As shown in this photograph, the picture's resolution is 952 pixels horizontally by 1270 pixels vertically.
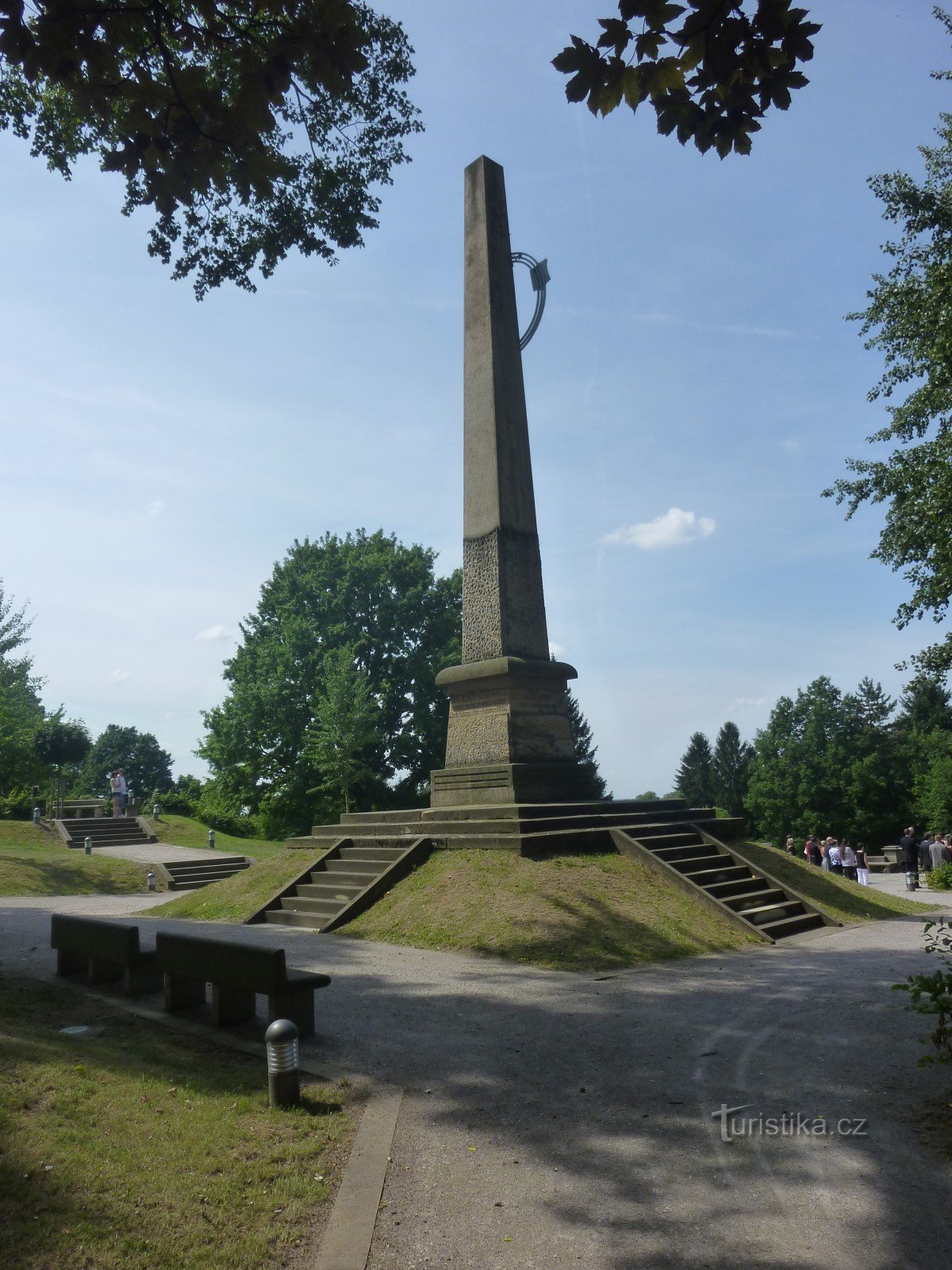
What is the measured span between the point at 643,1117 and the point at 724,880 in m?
8.05

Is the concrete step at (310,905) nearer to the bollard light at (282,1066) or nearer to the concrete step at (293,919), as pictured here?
the concrete step at (293,919)

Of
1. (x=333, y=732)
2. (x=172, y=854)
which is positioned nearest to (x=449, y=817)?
(x=172, y=854)

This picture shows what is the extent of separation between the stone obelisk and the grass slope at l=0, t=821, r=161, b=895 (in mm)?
11538

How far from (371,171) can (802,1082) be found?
10118 millimetres

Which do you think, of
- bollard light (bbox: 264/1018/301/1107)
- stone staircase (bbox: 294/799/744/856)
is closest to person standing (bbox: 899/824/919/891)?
stone staircase (bbox: 294/799/744/856)

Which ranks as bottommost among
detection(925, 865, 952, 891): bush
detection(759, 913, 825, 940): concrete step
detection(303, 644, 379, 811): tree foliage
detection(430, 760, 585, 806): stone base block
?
detection(925, 865, 952, 891): bush

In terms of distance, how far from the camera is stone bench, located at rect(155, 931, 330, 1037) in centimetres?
596

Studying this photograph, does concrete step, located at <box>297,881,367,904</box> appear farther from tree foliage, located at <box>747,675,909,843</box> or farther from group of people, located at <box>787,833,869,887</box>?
tree foliage, located at <box>747,675,909,843</box>

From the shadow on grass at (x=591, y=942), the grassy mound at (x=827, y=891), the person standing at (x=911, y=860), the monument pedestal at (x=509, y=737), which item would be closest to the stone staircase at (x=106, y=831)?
the monument pedestal at (x=509, y=737)

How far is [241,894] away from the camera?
45.3ft

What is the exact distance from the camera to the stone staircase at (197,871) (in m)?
23.0

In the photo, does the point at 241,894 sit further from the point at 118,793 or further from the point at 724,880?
the point at 118,793

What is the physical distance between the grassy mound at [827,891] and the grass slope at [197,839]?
18.2m

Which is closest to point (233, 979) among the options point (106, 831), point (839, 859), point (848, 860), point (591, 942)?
point (591, 942)
